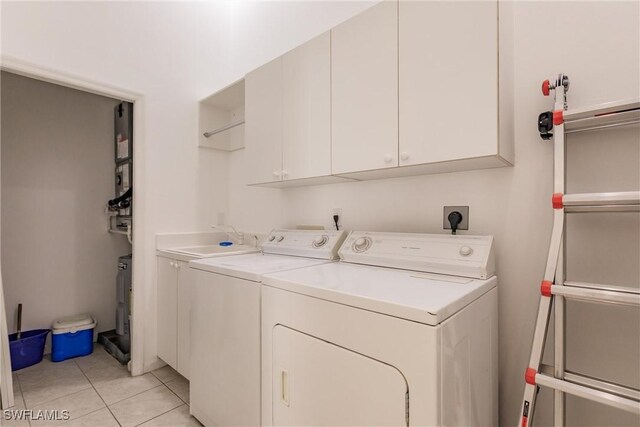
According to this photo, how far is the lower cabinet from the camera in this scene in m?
2.02

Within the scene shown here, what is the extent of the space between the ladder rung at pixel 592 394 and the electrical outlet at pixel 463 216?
2.20ft

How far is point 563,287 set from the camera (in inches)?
39.9

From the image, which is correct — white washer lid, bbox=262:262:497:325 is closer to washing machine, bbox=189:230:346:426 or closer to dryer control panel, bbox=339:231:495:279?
dryer control panel, bbox=339:231:495:279

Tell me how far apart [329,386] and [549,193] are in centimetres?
117

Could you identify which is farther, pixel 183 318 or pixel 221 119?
pixel 221 119

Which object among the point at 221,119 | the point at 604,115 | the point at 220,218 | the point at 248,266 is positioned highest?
the point at 221,119

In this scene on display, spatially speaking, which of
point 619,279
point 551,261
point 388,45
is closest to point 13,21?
point 388,45

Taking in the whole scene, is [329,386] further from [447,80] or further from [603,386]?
[447,80]

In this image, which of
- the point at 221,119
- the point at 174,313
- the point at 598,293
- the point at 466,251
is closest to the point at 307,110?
the point at 466,251

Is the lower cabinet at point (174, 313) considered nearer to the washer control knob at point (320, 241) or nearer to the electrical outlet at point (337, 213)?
the washer control knob at point (320, 241)

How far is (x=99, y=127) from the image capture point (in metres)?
3.09

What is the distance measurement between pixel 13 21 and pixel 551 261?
9.95ft

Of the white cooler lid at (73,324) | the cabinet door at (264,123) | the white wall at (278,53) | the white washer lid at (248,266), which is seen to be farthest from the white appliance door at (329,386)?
the white cooler lid at (73,324)

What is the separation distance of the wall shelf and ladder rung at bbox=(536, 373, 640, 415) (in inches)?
98.4
